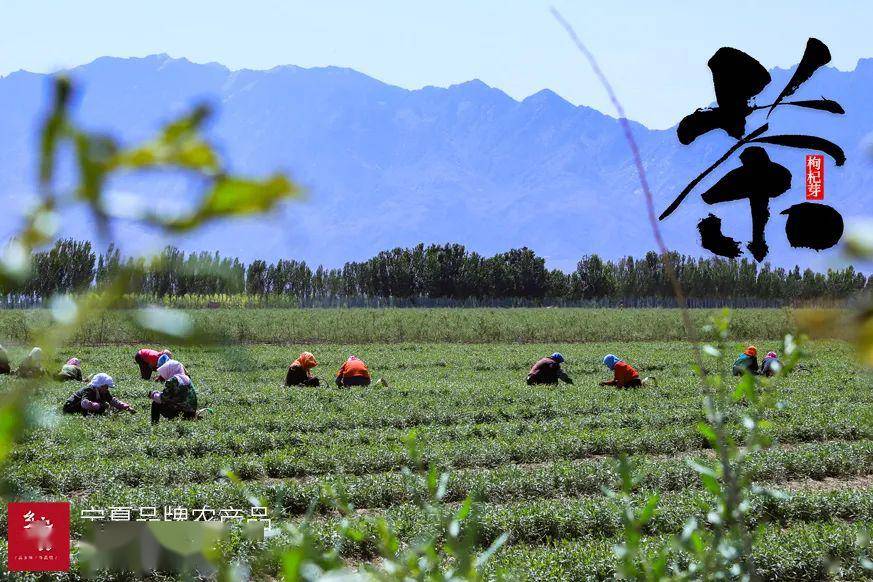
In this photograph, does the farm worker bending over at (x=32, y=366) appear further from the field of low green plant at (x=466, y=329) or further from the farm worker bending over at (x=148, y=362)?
the field of low green plant at (x=466, y=329)

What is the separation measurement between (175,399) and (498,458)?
12.4 ft

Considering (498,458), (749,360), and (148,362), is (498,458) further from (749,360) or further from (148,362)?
(148,362)

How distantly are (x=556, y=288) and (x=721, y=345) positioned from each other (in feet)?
228

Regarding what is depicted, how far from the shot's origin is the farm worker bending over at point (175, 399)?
8750 mm

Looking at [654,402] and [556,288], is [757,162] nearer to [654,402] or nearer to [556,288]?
[654,402]

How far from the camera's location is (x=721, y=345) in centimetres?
93

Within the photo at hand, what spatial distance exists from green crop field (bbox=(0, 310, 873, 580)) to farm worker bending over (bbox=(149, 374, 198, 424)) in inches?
12.3

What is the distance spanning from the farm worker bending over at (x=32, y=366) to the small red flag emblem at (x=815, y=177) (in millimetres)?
1004

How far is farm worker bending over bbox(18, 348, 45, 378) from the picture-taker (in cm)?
39

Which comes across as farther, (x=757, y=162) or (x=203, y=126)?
(x=757, y=162)

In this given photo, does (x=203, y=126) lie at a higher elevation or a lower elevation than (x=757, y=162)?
lower

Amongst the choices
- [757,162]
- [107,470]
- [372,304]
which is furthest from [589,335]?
[372,304]

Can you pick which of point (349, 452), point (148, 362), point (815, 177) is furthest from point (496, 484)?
point (148, 362)

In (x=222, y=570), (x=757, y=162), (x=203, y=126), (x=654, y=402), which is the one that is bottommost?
(x=654, y=402)
